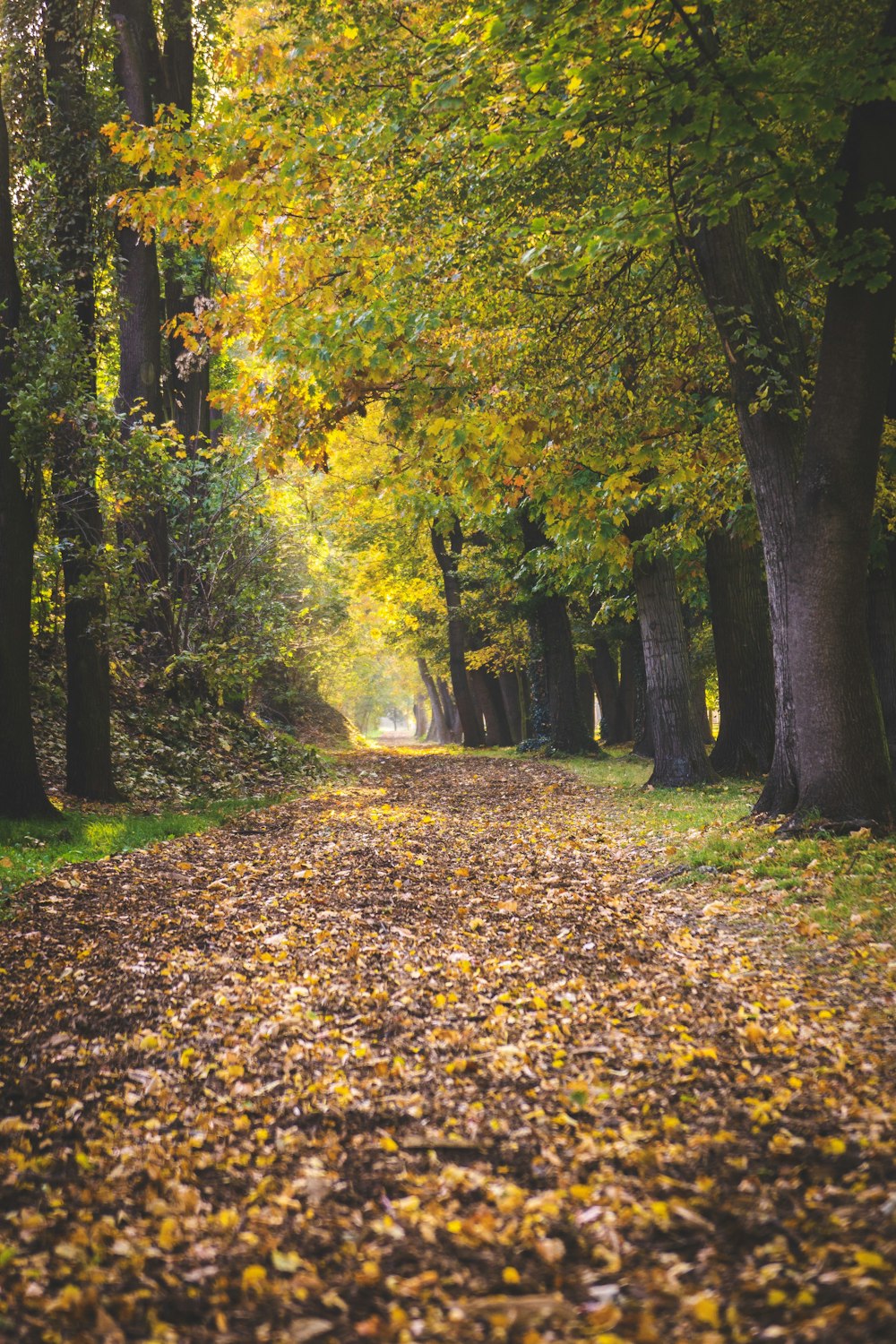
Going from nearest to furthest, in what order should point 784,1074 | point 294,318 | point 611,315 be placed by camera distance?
point 784,1074 → point 294,318 → point 611,315

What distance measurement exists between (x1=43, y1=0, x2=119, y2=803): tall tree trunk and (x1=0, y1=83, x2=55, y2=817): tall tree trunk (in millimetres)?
953

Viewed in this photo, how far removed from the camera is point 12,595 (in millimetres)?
8820

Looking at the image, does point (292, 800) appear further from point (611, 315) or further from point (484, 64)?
point (484, 64)

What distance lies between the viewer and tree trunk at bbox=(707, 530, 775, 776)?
13367 mm

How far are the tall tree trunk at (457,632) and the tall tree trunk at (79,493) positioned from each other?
14.4 metres

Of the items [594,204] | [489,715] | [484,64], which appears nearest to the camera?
[484,64]

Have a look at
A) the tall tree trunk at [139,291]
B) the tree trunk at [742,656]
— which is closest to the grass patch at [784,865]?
the tree trunk at [742,656]

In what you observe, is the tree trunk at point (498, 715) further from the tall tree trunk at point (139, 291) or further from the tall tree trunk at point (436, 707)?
the tall tree trunk at point (139, 291)

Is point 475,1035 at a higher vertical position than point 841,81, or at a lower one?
lower

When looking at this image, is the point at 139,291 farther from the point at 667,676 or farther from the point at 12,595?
the point at 667,676

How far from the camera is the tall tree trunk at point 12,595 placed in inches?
344

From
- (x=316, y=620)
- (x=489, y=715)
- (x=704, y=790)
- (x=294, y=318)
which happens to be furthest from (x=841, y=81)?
(x=489, y=715)

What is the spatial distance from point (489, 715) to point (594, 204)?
20956mm

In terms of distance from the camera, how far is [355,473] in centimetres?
2348
